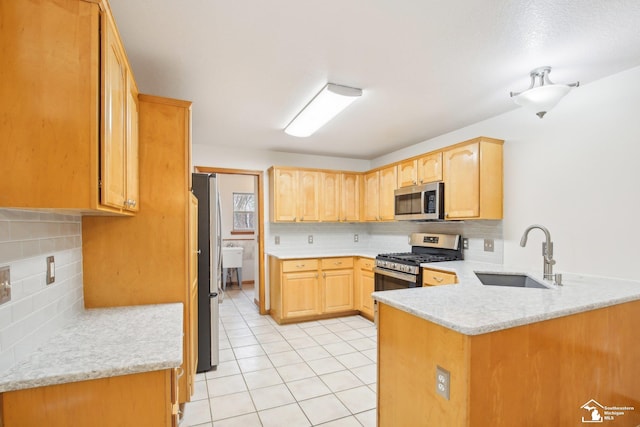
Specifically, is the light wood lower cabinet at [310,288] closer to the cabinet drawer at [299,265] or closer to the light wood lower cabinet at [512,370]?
the cabinet drawer at [299,265]

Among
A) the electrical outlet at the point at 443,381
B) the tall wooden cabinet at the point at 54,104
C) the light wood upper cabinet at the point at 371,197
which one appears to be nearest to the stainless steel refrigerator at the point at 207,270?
the tall wooden cabinet at the point at 54,104

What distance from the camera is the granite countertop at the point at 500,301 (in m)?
1.27

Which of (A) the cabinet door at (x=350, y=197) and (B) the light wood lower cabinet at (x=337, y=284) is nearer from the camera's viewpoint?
(B) the light wood lower cabinet at (x=337, y=284)

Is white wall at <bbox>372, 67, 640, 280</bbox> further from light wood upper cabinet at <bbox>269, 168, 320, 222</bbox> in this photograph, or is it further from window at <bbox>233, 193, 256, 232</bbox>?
window at <bbox>233, 193, 256, 232</bbox>

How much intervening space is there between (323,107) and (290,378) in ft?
7.54

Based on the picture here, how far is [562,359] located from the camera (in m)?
1.45

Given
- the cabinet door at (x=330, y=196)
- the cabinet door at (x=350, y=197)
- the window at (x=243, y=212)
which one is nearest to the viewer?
the cabinet door at (x=330, y=196)

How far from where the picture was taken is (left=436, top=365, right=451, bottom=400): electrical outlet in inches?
49.7

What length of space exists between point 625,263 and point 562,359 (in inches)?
49.2

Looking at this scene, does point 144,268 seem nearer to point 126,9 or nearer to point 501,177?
point 126,9

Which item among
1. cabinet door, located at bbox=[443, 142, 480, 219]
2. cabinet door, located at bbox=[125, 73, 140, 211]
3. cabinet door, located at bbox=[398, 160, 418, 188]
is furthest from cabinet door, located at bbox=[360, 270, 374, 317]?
cabinet door, located at bbox=[125, 73, 140, 211]

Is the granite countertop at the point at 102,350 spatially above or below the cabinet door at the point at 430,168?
below

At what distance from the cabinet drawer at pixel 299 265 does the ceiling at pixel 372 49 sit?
1862 mm

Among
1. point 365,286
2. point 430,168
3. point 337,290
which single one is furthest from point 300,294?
point 430,168
